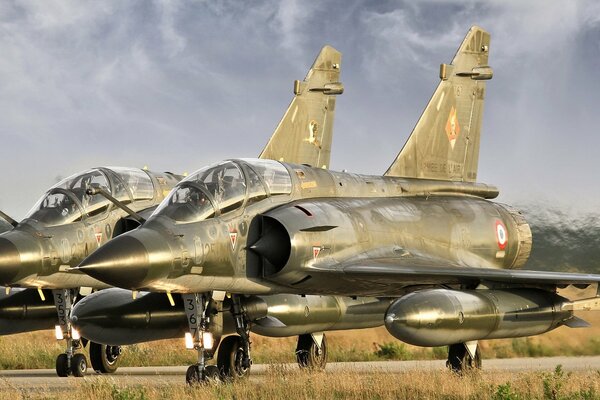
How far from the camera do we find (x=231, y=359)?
12.7 meters

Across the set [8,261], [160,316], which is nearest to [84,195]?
[8,261]

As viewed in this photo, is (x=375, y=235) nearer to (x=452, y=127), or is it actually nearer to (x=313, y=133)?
(x=452, y=127)

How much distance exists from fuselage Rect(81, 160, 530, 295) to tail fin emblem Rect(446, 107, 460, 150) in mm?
2120

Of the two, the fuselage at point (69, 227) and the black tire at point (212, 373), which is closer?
A: the black tire at point (212, 373)

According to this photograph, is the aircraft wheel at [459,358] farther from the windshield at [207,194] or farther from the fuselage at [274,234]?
the windshield at [207,194]

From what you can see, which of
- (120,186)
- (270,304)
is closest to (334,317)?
(270,304)

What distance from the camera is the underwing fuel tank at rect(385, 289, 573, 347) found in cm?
1105

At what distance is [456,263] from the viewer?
14.4m

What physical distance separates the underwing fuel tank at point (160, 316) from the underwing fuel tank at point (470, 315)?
2.50 m

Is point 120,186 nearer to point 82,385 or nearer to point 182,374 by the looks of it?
point 182,374

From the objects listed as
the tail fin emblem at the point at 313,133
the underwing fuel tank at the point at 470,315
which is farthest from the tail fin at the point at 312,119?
the underwing fuel tank at the point at 470,315

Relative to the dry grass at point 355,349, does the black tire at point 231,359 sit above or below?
above

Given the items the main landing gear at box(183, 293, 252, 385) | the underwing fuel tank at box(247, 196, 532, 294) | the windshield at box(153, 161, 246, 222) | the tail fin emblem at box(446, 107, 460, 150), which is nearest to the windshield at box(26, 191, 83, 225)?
the windshield at box(153, 161, 246, 222)

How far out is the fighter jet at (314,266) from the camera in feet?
37.1
